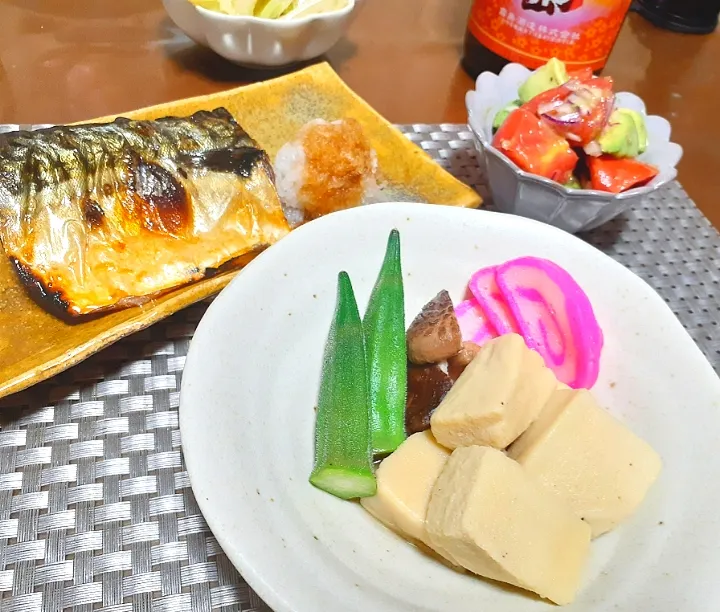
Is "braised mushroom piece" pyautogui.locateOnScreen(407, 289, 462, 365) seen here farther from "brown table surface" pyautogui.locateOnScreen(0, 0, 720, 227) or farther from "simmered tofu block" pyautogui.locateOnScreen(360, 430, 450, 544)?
"brown table surface" pyautogui.locateOnScreen(0, 0, 720, 227)

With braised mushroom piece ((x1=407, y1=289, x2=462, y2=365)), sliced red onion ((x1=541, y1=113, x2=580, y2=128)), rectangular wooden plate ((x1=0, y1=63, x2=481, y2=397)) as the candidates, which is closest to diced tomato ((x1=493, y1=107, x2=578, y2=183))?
sliced red onion ((x1=541, y1=113, x2=580, y2=128))

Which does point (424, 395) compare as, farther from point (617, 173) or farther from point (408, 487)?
point (617, 173)

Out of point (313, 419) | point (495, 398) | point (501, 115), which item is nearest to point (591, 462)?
point (495, 398)

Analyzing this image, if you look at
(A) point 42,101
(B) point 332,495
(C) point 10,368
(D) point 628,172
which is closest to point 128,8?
(A) point 42,101

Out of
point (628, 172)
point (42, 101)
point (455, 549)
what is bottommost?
point (42, 101)

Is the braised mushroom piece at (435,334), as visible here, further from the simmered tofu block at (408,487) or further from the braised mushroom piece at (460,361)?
the simmered tofu block at (408,487)

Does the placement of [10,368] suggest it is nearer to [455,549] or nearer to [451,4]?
[455,549]

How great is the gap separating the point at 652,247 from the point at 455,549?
1.09 metres

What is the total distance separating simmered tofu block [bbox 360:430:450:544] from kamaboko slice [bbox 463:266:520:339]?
0.95 ft

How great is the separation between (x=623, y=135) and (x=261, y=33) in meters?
0.97

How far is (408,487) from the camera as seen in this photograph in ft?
2.54

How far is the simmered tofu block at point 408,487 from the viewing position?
0.76 m

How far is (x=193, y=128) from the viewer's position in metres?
1.29

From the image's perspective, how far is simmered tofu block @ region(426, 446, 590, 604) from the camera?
2.25ft
